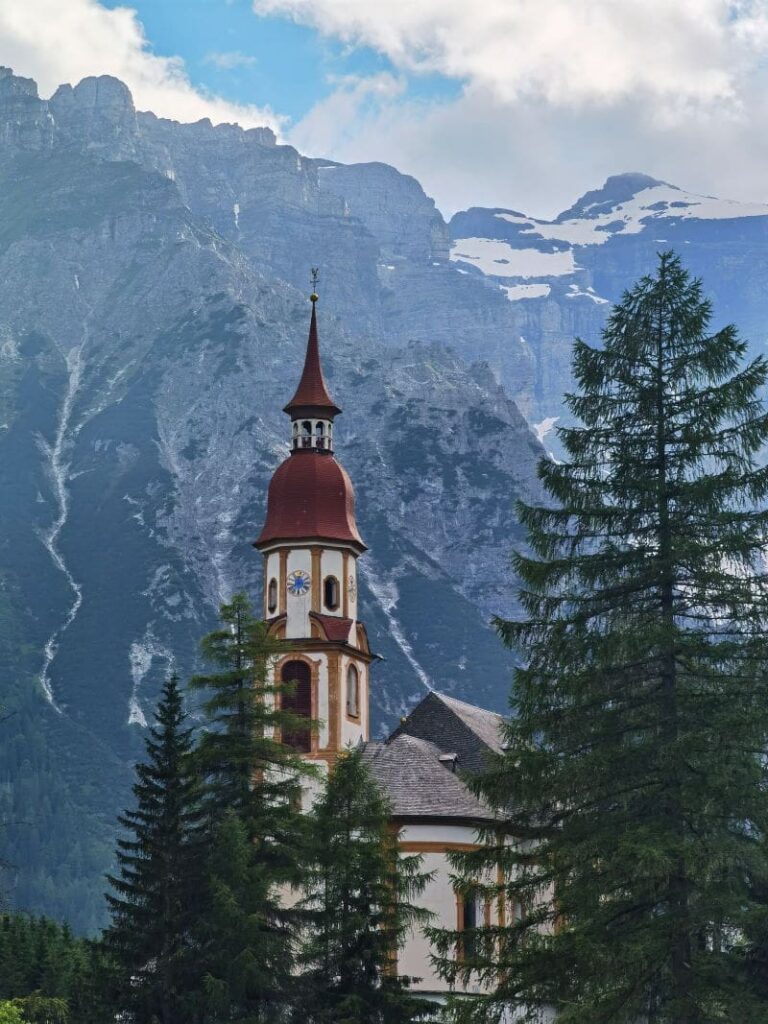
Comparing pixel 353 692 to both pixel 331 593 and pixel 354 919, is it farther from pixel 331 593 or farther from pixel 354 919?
pixel 354 919

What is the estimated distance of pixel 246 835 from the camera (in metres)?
54.7

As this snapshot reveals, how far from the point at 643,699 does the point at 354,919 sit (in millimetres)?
16667

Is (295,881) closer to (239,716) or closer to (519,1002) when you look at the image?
(239,716)

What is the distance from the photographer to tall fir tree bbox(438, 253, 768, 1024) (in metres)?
37.8

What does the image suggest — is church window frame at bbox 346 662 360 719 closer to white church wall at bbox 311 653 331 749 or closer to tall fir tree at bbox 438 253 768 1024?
white church wall at bbox 311 653 331 749

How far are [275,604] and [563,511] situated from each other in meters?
42.5

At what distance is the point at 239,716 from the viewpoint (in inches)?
2264

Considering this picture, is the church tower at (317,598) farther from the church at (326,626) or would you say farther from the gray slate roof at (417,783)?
the gray slate roof at (417,783)

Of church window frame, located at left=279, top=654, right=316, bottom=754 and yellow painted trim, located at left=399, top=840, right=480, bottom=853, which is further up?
church window frame, located at left=279, top=654, right=316, bottom=754

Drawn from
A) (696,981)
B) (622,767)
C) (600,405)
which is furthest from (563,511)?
(696,981)

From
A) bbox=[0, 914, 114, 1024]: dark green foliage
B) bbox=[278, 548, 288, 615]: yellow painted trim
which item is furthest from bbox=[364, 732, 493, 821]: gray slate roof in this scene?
bbox=[0, 914, 114, 1024]: dark green foliage

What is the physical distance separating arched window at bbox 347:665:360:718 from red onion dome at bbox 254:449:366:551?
547cm

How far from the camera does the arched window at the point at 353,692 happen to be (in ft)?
273

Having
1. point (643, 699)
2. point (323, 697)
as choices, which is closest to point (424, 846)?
point (323, 697)
